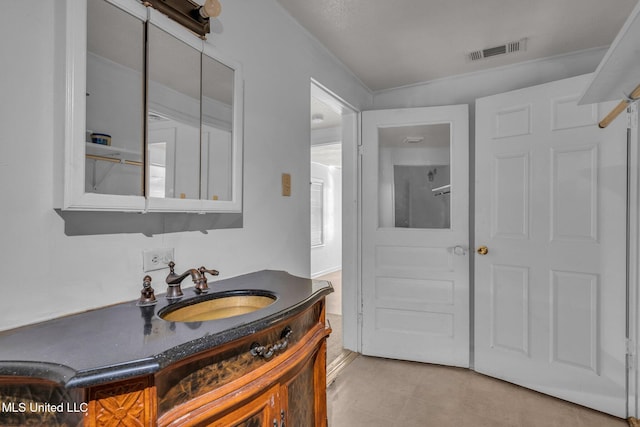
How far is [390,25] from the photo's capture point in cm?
212

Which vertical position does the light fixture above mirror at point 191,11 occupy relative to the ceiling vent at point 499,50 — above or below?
below

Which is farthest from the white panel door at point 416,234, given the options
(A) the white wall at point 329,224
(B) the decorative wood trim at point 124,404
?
(A) the white wall at point 329,224

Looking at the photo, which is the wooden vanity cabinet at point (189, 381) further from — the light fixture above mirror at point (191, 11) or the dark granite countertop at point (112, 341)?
the light fixture above mirror at point (191, 11)

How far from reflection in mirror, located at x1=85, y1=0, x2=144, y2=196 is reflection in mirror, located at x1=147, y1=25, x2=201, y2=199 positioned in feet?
0.15

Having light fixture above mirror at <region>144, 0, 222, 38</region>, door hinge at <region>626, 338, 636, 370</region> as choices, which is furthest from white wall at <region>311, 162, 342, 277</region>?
light fixture above mirror at <region>144, 0, 222, 38</region>

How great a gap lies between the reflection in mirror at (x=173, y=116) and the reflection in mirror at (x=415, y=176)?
1.86m

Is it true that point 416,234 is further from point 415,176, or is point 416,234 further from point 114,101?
point 114,101

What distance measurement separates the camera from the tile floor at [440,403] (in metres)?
2.01

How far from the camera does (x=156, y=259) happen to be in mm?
1260

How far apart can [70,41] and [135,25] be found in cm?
25

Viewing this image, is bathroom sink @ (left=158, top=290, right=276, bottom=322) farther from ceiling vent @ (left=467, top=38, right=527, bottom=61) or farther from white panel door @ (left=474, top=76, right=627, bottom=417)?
ceiling vent @ (left=467, top=38, right=527, bottom=61)

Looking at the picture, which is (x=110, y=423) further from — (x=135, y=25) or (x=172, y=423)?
(x=135, y=25)

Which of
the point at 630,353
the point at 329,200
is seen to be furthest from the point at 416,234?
the point at 329,200

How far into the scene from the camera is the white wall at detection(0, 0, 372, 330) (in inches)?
36.0
